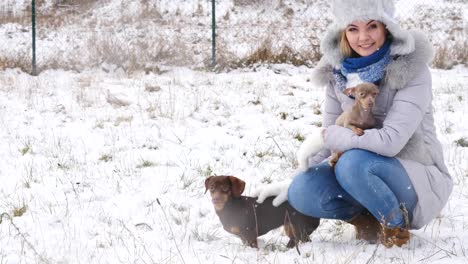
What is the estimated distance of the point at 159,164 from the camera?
4930 mm

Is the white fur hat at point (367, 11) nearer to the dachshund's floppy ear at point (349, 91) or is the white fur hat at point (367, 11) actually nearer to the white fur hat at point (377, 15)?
the white fur hat at point (377, 15)

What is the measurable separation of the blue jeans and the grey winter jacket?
5 centimetres

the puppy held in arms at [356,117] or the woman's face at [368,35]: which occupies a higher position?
the woman's face at [368,35]

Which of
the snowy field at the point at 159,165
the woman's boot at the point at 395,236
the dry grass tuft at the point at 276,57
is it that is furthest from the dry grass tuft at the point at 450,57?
the woman's boot at the point at 395,236

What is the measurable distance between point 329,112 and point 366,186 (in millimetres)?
649

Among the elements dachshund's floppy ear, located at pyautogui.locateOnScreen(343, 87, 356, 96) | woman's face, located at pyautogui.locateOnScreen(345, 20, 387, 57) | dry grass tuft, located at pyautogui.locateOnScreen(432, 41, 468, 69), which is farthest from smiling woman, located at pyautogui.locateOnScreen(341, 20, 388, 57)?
dry grass tuft, located at pyautogui.locateOnScreen(432, 41, 468, 69)

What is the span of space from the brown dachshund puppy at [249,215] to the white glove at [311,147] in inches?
11.5

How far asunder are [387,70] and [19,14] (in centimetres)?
1654

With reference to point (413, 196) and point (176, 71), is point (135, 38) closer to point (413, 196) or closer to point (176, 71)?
point (176, 71)

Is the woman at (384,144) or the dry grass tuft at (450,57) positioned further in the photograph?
the dry grass tuft at (450,57)

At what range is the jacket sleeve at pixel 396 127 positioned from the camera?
2.74 metres

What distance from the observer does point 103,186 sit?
4309 millimetres

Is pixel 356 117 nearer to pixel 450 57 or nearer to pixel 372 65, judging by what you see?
pixel 372 65

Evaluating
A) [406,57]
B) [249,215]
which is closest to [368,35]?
[406,57]
